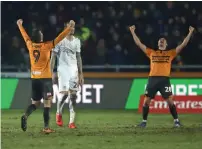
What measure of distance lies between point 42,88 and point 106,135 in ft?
5.50

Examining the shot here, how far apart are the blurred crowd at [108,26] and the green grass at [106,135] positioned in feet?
21.1

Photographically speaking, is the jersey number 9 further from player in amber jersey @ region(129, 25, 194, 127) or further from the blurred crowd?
the blurred crowd

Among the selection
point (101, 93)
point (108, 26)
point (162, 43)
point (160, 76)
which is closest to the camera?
point (162, 43)

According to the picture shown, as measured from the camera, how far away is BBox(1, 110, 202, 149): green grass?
36.6 feet

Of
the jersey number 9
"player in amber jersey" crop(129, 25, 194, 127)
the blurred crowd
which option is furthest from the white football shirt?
the blurred crowd

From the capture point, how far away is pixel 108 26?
2472 centimetres

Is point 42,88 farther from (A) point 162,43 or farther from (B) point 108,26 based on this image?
(B) point 108,26

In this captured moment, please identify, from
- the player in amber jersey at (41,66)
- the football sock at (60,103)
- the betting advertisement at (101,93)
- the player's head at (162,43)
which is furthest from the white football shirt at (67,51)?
the betting advertisement at (101,93)

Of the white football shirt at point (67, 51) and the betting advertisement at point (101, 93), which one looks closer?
the white football shirt at point (67, 51)

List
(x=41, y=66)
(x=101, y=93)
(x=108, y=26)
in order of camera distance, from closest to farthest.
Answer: (x=41, y=66)
(x=101, y=93)
(x=108, y=26)

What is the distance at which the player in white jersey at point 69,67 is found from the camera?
14.7 metres

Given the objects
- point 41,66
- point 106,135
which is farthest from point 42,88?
point 106,135

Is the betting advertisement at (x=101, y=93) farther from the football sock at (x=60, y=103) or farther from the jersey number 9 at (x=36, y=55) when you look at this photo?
the jersey number 9 at (x=36, y=55)

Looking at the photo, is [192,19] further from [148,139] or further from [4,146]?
[4,146]
